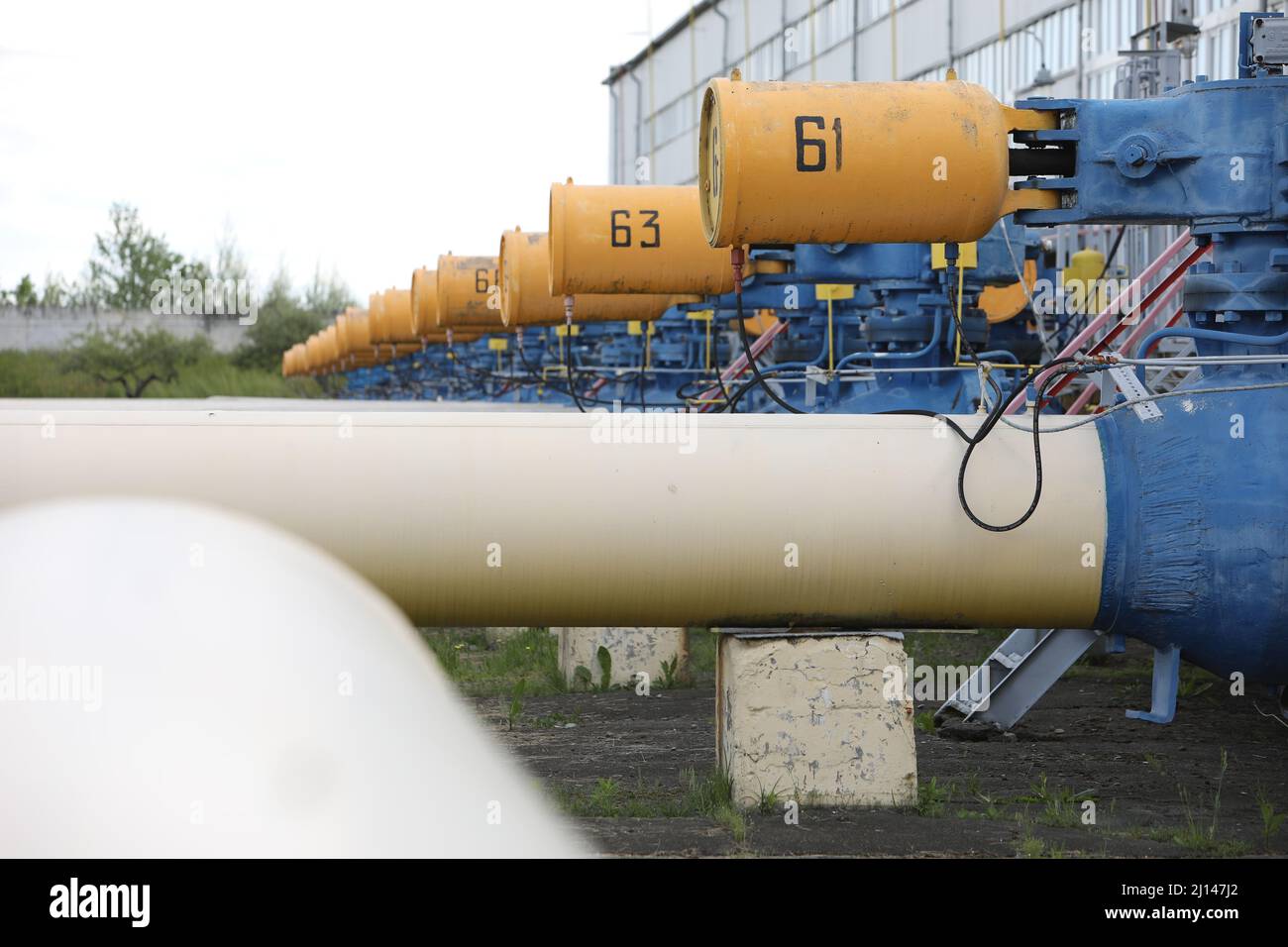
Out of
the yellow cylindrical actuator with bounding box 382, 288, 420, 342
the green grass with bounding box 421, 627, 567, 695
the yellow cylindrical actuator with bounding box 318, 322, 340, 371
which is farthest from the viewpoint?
the yellow cylindrical actuator with bounding box 318, 322, 340, 371

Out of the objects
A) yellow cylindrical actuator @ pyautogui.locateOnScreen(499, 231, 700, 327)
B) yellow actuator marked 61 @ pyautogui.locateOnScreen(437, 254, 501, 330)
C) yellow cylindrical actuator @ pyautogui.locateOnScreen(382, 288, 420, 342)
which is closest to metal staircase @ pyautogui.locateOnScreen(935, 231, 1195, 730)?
yellow cylindrical actuator @ pyautogui.locateOnScreen(499, 231, 700, 327)

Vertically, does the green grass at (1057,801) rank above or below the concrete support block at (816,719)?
below

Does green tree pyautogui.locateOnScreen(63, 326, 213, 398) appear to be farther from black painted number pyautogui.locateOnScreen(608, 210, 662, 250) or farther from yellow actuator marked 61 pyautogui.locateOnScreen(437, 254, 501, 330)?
black painted number pyautogui.locateOnScreen(608, 210, 662, 250)

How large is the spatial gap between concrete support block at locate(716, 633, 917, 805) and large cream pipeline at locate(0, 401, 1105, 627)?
19cm

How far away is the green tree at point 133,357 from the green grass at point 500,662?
88.8 ft

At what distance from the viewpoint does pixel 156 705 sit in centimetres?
347

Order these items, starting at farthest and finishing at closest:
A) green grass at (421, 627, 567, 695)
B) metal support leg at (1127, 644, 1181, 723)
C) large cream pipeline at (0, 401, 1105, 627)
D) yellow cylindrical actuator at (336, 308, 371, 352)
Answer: yellow cylindrical actuator at (336, 308, 371, 352)
green grass at (421, 627, 567, 695)
metal support leg at (1127, 644, 1181, 723)
large cream pipeline at (0, 401, 1105, 627)

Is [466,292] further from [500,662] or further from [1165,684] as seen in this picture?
[1165,684]

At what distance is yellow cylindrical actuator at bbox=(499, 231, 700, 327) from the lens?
30.1 ft

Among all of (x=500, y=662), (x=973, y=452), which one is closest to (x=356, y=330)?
(x=500, y=662)

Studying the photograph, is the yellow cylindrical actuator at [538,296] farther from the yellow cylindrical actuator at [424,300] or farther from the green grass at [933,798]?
the green grass at [933,798]

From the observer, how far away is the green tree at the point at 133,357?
34094 mm

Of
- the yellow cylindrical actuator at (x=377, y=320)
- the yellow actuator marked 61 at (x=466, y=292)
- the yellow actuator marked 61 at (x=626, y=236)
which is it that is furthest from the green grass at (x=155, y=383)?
the yellow actuator marked 61 at (x=626, y=236)

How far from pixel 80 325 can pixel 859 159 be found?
123 ft
